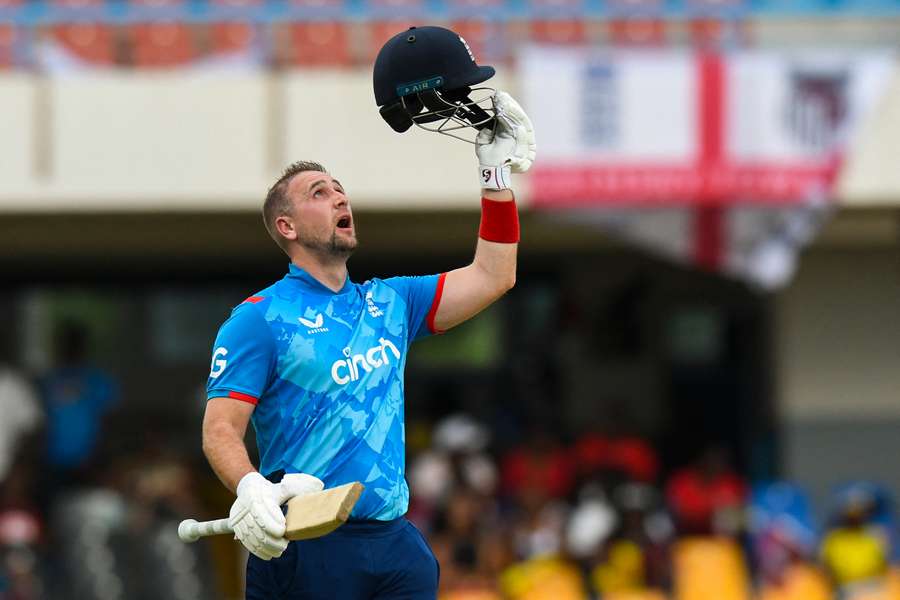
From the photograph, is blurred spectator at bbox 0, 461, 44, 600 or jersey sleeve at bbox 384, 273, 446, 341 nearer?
jersey sleeve at bbox 384, 273, 446, 341

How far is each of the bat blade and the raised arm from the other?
0.87 metres

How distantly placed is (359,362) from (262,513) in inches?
24.2

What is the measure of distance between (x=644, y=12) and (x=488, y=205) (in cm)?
685

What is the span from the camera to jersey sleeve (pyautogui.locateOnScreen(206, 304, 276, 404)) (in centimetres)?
382

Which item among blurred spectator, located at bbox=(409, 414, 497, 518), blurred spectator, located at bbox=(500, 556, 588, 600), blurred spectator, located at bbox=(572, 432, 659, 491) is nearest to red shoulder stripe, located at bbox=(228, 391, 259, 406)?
blurred spectator, located at bbox=(500, 556, 588, 600)

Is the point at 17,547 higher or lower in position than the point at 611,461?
lower

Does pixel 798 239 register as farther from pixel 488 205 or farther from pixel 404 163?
pixel 488 205

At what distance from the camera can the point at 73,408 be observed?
461 inches

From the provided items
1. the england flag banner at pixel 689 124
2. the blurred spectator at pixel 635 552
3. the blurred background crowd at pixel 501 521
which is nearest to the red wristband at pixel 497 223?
the blurred background crowd at pixel 501 521

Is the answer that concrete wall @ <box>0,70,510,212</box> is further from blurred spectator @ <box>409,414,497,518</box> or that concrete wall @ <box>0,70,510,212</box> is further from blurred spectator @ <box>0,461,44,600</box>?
blurred spectator @ <box>0,461,44,600</box>

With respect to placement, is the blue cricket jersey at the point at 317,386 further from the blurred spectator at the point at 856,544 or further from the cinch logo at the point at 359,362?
the blurred spectator at the point at 856,544

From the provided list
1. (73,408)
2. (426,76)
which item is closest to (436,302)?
(426,76)

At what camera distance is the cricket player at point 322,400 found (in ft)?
12.6

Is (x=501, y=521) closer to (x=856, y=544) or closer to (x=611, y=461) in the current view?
(x=611, y=461)
